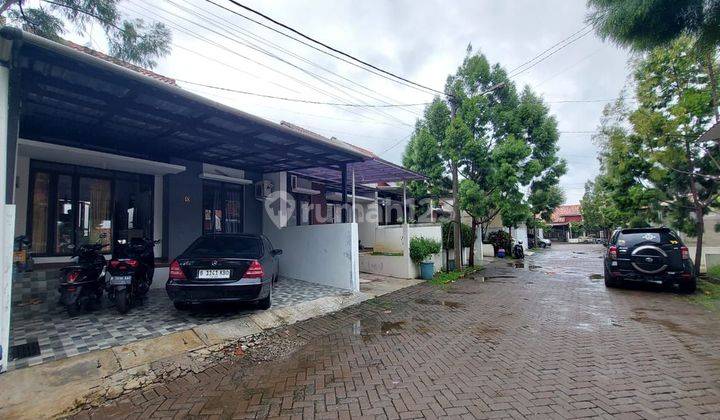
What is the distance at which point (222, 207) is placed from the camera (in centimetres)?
967

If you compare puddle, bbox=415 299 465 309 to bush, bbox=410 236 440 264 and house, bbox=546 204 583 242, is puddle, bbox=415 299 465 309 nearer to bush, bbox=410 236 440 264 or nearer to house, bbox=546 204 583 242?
bush, bbox=410 236 440 264

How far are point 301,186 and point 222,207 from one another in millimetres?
3418

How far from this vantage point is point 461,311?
673 cm

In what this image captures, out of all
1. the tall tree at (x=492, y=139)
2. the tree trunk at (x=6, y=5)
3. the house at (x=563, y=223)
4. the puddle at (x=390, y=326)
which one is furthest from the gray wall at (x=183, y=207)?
the house at (x=563, y=223)

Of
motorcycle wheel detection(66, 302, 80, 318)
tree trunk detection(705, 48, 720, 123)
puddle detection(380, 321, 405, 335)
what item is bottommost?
puddle detection(380, 321, 405, 335)

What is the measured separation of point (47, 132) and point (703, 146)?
16.3 m

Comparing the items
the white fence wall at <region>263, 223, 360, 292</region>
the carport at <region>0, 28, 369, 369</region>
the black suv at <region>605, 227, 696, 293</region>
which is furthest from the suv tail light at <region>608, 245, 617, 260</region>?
the carport at <region>0, 28, 369, 369</region>

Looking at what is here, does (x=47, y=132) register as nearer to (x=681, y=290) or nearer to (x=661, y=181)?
(x=681, y=290)

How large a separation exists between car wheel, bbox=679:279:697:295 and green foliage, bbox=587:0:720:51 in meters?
6.68

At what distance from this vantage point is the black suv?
7.81 meters

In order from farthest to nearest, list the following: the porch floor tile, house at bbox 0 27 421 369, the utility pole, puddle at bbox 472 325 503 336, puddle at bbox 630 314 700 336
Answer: the utility pole < puddle at bbox 472 325 503 336 < puddle at bbox 630 314 700 336 < the porch floor tile < house at bbox 0 27 421 369

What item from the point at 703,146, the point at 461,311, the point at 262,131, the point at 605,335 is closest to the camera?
the point at 605,335

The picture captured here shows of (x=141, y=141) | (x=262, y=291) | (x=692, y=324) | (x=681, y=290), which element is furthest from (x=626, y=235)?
(x=141, y=141)

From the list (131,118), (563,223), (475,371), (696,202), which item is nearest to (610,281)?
(696,202)
